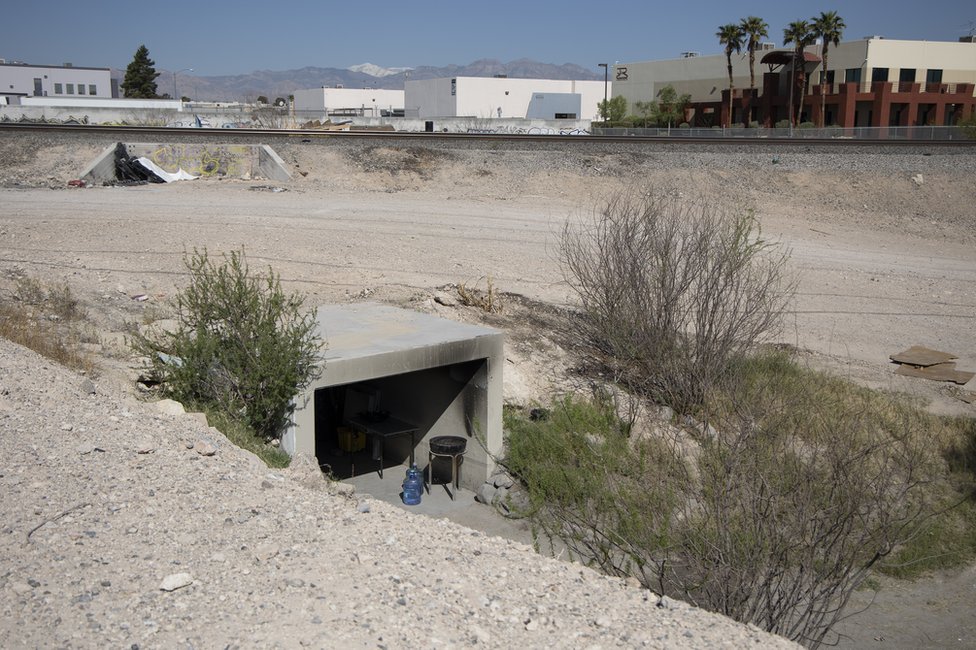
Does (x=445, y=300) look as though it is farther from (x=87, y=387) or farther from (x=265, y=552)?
(x=265, y=552)

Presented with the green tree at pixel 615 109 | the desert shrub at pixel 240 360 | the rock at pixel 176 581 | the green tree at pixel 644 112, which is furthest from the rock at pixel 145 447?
the green tree at pixel 615 109

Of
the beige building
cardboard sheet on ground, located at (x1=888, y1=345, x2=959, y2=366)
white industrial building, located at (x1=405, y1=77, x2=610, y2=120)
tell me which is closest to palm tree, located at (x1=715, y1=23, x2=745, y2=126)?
the beige building

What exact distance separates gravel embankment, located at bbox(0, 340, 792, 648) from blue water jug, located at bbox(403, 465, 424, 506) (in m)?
5.32

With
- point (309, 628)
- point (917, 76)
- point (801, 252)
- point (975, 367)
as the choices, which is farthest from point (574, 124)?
point (309, 628)

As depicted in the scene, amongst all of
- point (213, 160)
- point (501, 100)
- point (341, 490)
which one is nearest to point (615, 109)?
point (501, 100)

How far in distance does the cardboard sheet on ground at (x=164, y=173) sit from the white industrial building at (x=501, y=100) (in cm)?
5360

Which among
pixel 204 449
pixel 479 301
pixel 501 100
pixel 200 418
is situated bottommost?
pixel 479 301

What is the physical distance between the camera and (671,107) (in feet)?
232

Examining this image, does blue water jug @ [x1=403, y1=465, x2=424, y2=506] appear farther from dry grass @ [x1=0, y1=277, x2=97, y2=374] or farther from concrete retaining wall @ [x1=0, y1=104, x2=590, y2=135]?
concrete retaining wall @ [x1=0, y1=104, x2=590, y2=135]

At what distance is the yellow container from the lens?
16.7 meters

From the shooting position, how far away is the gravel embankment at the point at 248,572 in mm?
6258

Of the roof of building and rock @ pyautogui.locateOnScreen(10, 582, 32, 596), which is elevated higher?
the roof of building

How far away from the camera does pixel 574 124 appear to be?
6581 cm

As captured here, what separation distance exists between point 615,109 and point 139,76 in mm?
56503
